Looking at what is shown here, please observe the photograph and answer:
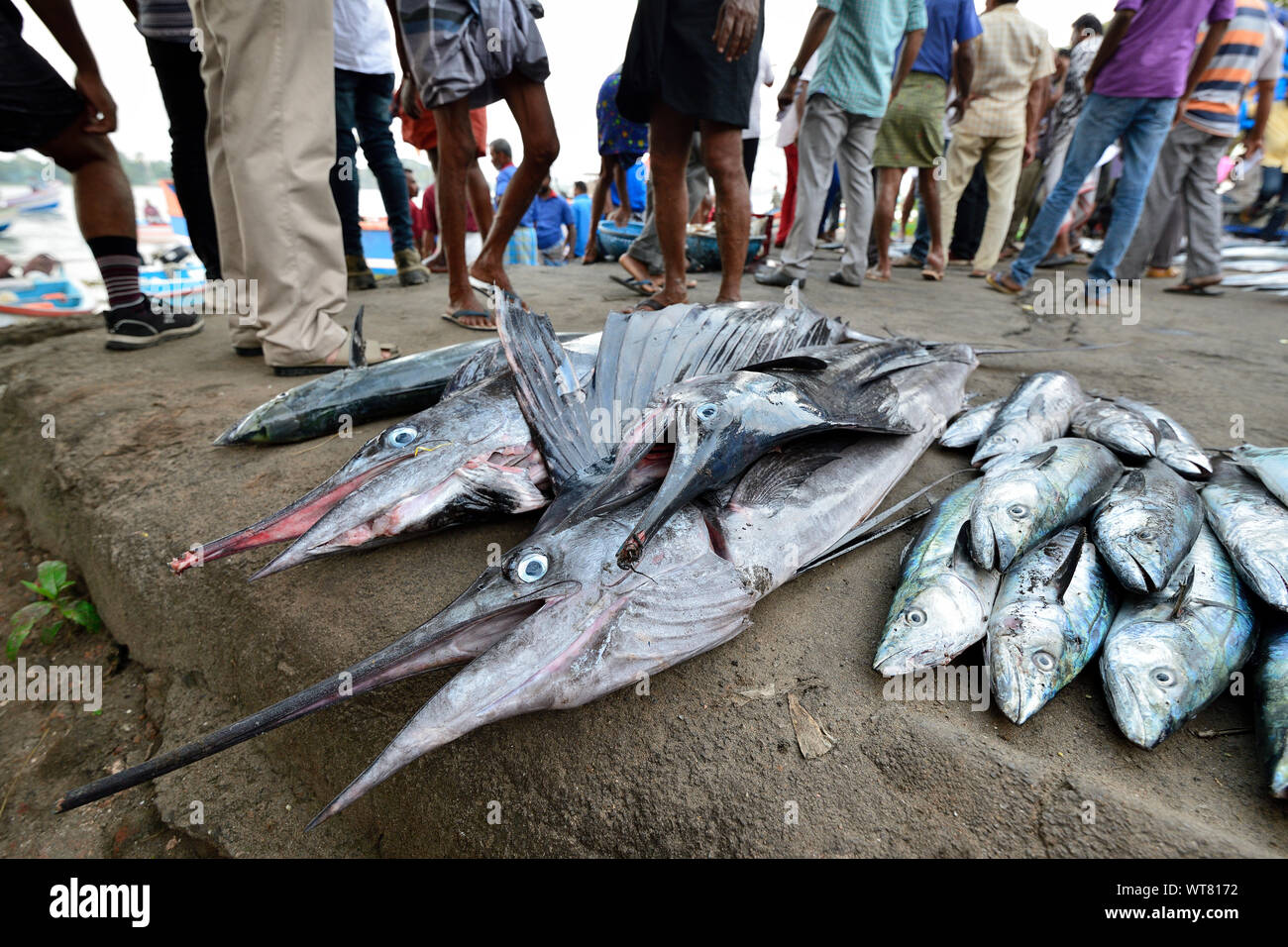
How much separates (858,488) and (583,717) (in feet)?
3.24

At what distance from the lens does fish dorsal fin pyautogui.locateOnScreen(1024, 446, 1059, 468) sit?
69.8 inches

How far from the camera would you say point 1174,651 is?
3.93ft

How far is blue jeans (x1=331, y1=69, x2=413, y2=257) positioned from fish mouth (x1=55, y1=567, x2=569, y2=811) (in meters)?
4.49

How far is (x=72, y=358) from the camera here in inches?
130

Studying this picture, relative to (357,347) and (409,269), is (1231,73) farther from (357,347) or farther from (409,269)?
(409,269)

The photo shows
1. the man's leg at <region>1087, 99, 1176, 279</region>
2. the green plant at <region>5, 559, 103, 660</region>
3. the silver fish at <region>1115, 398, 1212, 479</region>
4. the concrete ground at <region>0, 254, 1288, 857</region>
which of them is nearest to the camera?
the concrete ground at <region>0, 254, 1288, 857</region>

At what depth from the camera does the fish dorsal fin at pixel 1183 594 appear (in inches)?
51.2

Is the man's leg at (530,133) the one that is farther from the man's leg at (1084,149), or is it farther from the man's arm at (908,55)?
the man's leg at (1084,149)

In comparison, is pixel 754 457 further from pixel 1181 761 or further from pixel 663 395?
pixel 1181 761

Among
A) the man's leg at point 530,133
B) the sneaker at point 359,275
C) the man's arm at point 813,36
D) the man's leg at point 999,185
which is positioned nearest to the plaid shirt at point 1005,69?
the man's leg at point 999,185

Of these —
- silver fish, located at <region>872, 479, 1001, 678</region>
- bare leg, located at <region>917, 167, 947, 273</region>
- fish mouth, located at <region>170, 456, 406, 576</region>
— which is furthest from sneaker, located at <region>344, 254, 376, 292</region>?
bare leg, located at <region>917, 167, 947, 273</region>

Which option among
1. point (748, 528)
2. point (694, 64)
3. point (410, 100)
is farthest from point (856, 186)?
point (748, 528)

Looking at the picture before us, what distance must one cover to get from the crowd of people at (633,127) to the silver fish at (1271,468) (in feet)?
7.69

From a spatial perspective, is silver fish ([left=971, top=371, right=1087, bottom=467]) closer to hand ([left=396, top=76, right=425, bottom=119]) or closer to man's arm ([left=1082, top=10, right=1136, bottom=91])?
man's arm ([left=1082, top=10, right=1136, bottom=91])
